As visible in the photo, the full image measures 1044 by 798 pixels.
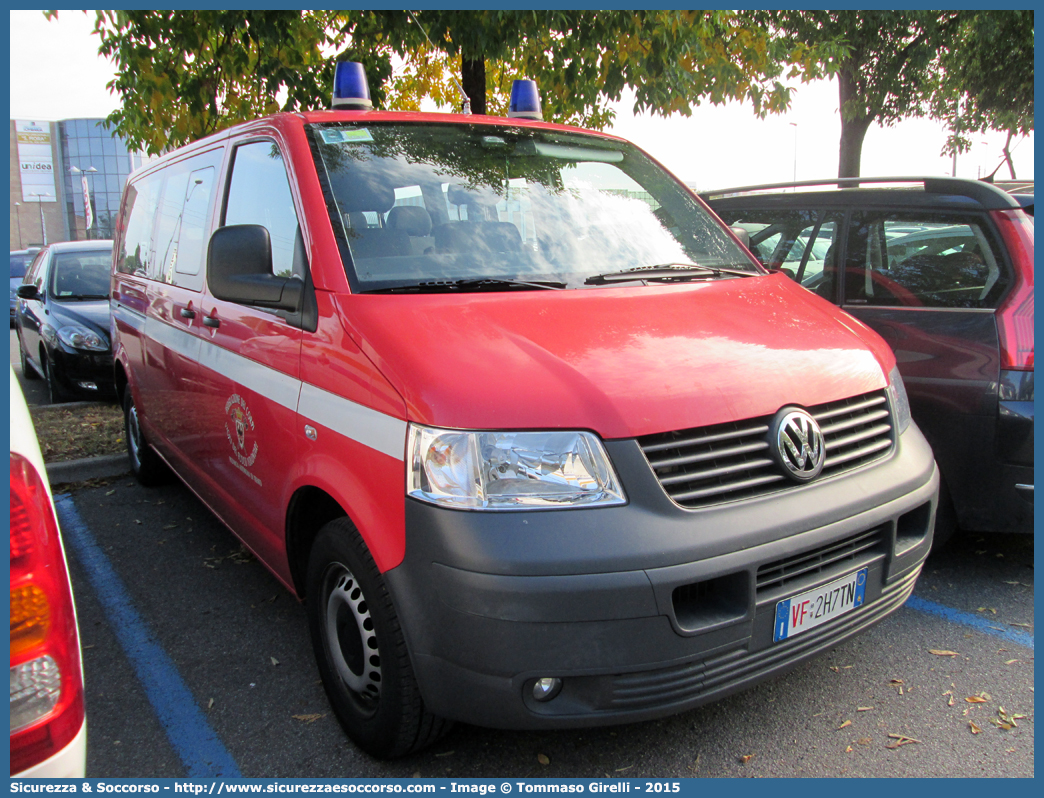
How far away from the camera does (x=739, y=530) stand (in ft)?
6.94

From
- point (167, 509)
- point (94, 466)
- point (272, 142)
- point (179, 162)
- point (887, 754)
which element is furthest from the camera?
point (94, 466)

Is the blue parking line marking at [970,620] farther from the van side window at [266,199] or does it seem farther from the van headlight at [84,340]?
the van headlight at [84,340]

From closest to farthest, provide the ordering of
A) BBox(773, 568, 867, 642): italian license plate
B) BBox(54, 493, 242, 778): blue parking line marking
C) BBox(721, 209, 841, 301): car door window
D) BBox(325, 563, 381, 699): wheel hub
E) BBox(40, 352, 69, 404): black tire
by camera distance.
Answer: BBox(773, 568, 867, 642): italian license plate, BBox(325, 563, 381, 699): wheel hub, BBox(54, 493, 242, 778): blue parking line marking, BBox(721, 209, 841, 301): car door window, BBox(40, 352, 69, 404): black tire

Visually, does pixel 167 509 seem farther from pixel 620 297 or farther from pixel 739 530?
pixel 739 530

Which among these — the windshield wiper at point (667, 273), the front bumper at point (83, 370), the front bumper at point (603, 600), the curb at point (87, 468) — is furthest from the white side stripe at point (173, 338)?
the front bumper at point (83, 370)

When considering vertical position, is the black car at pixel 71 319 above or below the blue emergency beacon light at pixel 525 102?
below

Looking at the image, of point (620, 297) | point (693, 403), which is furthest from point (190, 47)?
point (693, 403)

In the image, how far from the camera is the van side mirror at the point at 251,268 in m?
2.66

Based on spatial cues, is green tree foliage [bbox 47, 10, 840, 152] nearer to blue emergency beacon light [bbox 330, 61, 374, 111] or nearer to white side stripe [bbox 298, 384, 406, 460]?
blue emergency beacon light [bbox 330, 61, 374, 111]

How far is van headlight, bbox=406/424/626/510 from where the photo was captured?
2.03 m

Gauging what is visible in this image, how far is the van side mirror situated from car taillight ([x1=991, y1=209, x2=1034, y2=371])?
296 centimetres

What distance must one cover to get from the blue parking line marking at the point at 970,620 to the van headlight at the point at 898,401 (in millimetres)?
1012

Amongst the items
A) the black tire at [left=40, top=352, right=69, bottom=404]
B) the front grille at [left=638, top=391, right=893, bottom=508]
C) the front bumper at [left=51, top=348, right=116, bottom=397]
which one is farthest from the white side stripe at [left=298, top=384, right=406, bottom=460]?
the black tire at [left=40, top=352, right=69, bottom=404]

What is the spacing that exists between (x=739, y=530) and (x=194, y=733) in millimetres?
1942
